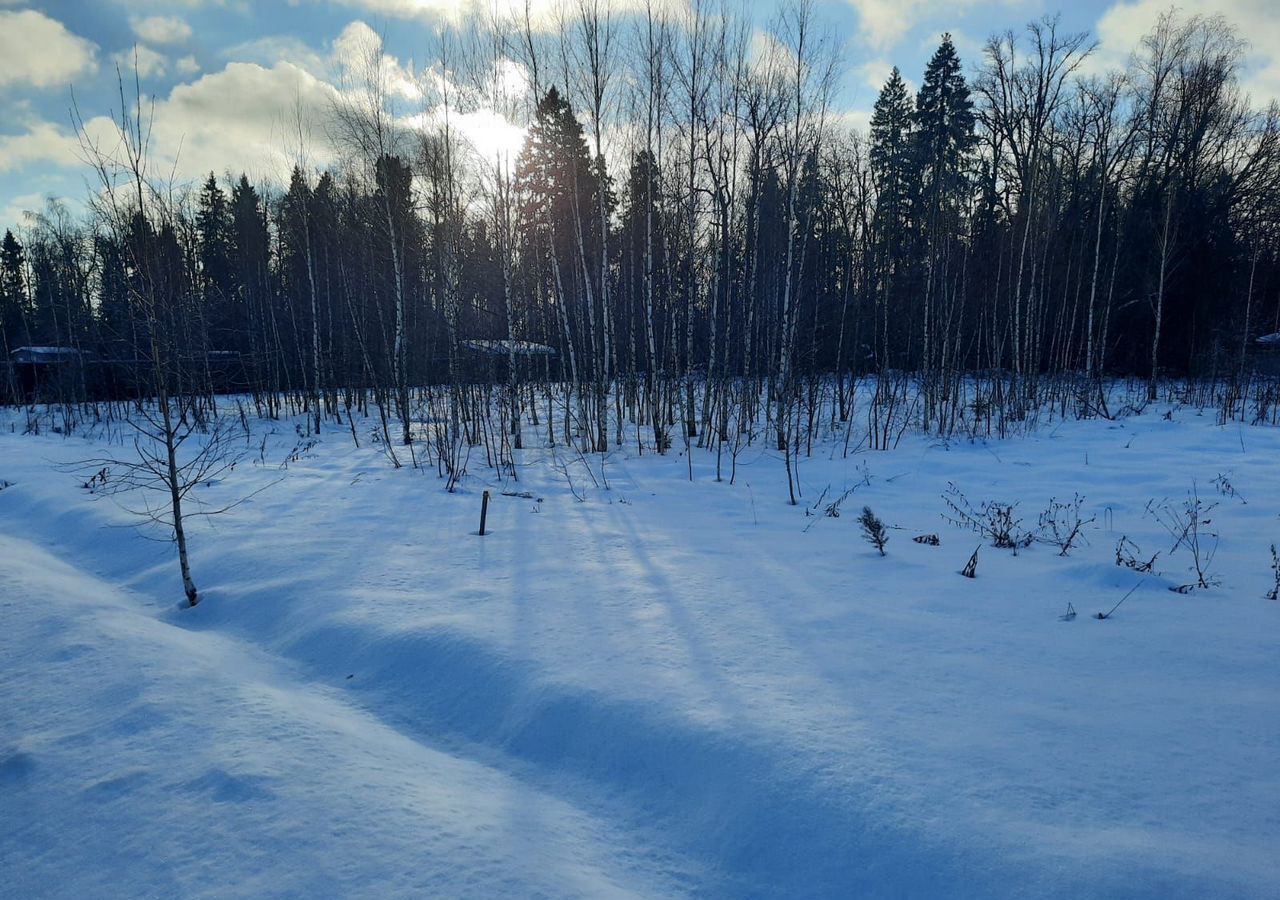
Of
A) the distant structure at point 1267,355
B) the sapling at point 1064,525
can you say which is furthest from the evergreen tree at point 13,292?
the distant structure at point 1267,355

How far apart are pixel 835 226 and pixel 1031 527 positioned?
10.6 meters

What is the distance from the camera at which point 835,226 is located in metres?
14.6

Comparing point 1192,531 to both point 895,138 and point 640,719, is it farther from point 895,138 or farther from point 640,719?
point 895,138

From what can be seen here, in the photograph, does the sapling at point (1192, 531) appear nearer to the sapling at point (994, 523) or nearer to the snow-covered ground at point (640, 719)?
the snow-covered ground at point (640, 719)

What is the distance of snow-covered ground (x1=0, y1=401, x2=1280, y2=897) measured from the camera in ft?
6.59

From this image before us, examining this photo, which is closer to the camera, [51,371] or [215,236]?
[51,371]

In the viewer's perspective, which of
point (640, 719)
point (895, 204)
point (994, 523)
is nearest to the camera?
point (640, 719)

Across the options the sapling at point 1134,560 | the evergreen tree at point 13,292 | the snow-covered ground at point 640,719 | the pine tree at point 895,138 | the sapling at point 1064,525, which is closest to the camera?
the snow-covered ground at point 640,719

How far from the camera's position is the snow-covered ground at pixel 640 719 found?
6.59 ft

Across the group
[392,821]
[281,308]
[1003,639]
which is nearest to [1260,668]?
[1003,639]

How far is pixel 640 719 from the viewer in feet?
9.39

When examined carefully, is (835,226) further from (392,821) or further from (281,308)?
(281,308)

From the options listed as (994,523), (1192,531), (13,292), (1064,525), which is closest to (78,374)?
(13,292)

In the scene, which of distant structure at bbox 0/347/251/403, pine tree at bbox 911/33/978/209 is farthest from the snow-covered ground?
pine tree at bbox 911/33/978/209
